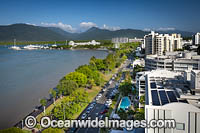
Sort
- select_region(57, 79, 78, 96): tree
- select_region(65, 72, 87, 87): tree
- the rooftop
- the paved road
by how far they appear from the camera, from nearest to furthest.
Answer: the rooftop
the paved road
select_region(57, 79, 78, 96): tree
select_region(65, 72, 87, 87): tree

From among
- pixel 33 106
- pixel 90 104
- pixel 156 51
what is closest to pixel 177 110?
pixel 90 104

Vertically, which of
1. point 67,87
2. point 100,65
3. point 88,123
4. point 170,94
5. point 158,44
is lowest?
point 88,123

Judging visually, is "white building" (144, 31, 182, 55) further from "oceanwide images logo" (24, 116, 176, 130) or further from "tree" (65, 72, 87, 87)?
"oceanwide images logo" (24, 116, 176, 130)

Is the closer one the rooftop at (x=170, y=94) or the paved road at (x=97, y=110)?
the rooftop at (x=170, y=94)

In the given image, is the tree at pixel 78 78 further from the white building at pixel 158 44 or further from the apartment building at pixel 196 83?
the white building at pixel 158 44

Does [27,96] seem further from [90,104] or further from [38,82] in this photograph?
[90,104]

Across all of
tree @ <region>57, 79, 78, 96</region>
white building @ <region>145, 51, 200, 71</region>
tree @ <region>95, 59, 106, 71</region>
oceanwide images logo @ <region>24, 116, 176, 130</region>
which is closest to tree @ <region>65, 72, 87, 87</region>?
tree @ <region>57, 79, 78, 96</region>

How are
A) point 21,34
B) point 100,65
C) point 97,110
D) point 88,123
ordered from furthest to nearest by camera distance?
point 21,34 → point 100,65 → point 97,110 → point 88,123

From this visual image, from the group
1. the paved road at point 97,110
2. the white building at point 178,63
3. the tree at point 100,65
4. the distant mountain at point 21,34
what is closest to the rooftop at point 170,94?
the paved road at point 97,110

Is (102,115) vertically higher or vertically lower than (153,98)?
lower

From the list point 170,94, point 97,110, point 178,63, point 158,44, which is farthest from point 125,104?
point 158,44

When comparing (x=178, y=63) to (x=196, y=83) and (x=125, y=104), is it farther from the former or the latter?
(x=196, y=83)
